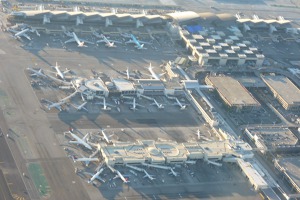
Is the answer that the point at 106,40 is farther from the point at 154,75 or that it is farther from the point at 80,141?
the point at 80,141

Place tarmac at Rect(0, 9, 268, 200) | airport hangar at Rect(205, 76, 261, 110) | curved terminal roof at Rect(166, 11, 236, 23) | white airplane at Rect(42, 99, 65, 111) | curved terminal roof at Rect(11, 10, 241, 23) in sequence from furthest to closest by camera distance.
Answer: curved terminal roof at Rect(166, 11, 236, 23) < curved terminal roof at Rect(11, 10, 241, 23) < airport hangar at Rect(205, 76, 261, 110) < white airplane at Rect(42, 99, 65, 111) < tarmac at Rect(0, 9, 268, 200)

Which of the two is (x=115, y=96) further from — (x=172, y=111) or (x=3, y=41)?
(x=3, y=41)

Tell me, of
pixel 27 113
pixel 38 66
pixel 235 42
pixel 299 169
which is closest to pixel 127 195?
pixel 27 113

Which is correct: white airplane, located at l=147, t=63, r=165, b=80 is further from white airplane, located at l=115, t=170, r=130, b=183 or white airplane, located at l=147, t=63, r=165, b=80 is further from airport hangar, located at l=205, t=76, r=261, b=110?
white airplane, located at l=115, t=170, r=130, b=183

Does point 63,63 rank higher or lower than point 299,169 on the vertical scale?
higher

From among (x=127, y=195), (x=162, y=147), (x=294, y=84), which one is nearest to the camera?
(x=127, y=195)

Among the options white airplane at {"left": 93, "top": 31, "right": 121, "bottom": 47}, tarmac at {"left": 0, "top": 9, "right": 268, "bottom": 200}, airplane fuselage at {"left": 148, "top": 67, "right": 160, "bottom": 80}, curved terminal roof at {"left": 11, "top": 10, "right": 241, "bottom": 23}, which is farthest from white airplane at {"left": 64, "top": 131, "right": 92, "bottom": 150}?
curved terminal roof at {"left": 11, "top": 10, "right": 241, "bottom": 23}

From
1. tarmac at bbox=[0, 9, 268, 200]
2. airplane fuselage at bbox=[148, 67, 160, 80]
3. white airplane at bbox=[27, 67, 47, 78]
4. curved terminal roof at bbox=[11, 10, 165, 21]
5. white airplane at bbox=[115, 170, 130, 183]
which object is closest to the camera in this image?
tarmac at bbox=[0, 9, 268, 200]

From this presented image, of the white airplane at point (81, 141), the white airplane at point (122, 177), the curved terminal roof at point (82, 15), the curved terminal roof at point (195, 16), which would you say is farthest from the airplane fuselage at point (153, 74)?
the white airplane at point (122, 177)
